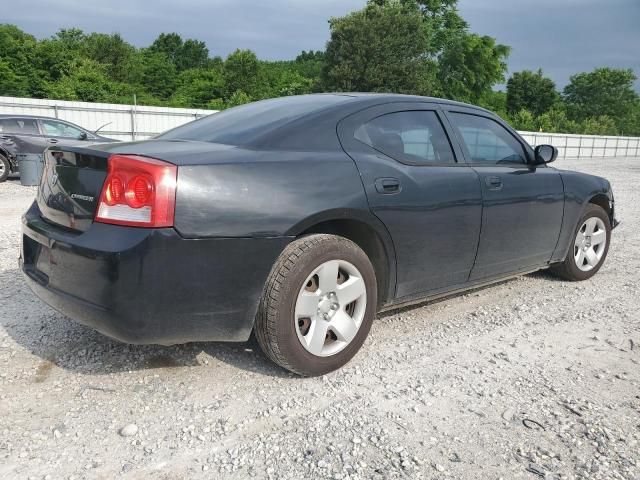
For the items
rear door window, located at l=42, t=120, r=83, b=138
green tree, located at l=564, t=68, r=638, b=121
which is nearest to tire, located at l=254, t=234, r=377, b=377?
rear door window, located at l=42, t=120, r=83, b=138

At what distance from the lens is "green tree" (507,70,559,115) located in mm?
69375

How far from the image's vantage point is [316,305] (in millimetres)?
2811

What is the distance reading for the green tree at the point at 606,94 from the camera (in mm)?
66188

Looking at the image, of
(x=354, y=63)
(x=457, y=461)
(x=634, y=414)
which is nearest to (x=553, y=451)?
(x=457, y=461)

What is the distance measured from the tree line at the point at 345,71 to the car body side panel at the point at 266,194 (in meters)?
36.3

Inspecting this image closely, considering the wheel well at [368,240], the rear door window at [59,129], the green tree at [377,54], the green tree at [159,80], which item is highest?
the green tree at [377,54]

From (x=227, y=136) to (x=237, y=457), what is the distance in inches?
64.7

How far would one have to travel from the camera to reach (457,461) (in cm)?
220

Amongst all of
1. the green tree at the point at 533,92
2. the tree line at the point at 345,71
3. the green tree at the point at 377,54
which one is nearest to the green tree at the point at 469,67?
the tree line at the point at 345,71

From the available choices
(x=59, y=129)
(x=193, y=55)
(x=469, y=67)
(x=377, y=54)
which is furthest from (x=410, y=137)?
(x=193, y=55)

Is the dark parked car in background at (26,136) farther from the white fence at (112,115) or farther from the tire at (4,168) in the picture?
the white fence at (112,115)

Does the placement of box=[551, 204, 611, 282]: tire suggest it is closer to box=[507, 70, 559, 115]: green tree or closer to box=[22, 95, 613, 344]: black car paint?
box=[22, 95, 613, 344]: black car paint

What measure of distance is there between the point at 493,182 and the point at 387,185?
1.05 metres

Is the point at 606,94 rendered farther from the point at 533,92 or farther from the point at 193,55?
the point at 193,55
